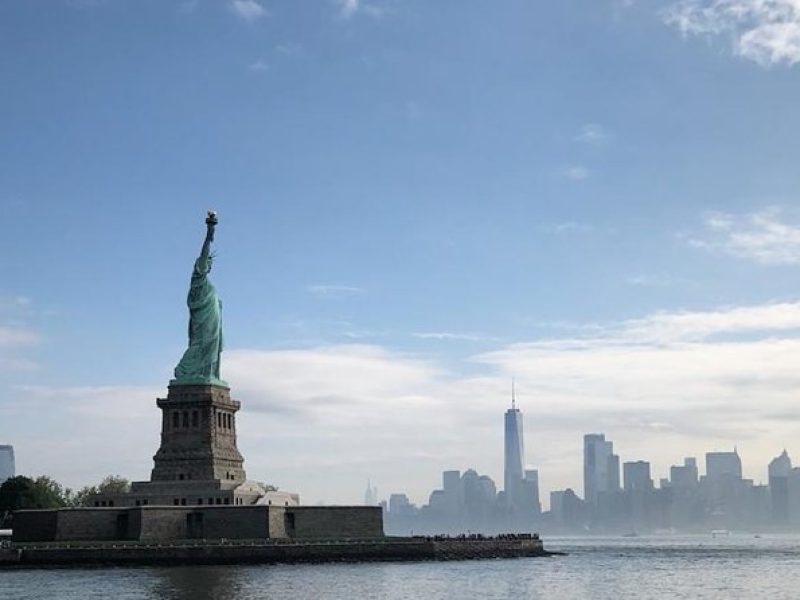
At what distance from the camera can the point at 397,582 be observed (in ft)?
258

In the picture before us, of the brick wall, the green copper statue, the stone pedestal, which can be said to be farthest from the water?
the green copper statue

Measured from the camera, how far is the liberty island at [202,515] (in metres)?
93.1

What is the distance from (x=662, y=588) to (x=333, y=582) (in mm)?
23937

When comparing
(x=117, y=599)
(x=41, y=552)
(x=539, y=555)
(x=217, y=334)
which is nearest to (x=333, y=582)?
(x=117, y=599)

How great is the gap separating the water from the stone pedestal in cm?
1439

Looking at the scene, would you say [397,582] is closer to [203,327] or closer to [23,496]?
[203,327]

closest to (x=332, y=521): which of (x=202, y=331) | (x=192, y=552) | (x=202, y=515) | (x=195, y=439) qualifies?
(x=202, y=515)

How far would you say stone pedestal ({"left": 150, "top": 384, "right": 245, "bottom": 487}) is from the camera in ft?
336

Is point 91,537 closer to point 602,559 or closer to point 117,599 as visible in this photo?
point 117,599

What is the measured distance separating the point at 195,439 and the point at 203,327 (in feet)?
35.8

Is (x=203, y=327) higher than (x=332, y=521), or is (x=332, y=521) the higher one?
(x=203, y=327)

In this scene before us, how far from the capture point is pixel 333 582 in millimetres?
76812

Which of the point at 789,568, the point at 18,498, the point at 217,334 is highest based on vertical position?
the point at 217,334

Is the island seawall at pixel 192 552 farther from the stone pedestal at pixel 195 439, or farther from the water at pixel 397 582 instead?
the stone pedestal at pixel 195 439
